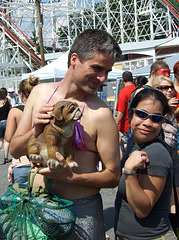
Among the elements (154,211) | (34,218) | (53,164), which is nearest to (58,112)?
(53,164)

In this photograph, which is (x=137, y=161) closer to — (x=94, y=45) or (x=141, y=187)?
(x=141, y=187)

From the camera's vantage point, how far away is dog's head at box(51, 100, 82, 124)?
5.19 ft

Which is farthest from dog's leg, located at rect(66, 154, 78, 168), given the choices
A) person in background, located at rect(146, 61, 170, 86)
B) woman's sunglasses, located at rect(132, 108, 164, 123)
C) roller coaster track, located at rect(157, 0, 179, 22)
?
roller coaster track, located at rect(157, 0, 179, 22)

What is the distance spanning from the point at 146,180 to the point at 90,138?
0.39 metres

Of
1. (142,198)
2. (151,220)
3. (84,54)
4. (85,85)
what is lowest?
(151,220)

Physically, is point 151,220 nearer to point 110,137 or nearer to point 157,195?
Answer: point 157,195

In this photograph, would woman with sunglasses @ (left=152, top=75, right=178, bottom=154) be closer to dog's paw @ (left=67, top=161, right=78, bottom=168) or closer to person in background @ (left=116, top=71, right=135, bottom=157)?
dog's paw @ (left=67, top=161, right=78, bottom=168)

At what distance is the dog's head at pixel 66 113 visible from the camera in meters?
1.58

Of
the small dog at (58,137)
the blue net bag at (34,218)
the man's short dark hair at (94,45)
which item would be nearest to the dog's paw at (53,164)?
the small dog at (58,137)

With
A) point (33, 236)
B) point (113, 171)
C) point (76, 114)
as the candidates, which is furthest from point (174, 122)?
point (33, 236)

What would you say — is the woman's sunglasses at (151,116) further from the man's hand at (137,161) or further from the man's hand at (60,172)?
the man's hand at (60,172)

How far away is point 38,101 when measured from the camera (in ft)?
6.43

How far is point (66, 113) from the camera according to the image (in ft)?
5.20

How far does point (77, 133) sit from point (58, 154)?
0.19 m
